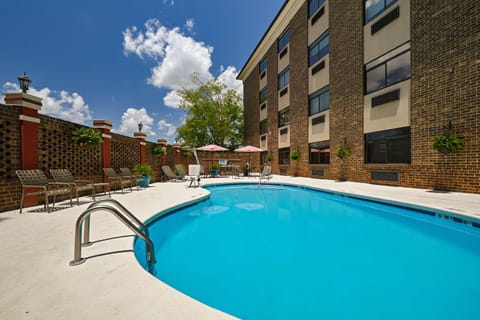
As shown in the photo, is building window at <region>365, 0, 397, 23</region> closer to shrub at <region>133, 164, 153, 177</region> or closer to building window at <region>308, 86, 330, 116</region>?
building window at <region>308, 86, 330, 116</region>

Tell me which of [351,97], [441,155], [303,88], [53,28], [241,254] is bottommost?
[241,254]

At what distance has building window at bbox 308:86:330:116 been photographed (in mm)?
12141

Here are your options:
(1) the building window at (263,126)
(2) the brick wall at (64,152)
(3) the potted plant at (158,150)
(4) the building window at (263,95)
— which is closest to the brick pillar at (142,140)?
(3) the potted plant at (158,150)

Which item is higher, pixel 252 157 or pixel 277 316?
pixel 252 157

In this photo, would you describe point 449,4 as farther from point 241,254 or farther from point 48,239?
point 48,239

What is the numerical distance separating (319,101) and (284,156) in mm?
5463

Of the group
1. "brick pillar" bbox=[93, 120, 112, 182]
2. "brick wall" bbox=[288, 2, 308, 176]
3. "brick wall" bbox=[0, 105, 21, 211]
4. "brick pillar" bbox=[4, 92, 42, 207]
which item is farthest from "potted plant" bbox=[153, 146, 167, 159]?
"brick wall" bbox=[288, 2, 308, 176]

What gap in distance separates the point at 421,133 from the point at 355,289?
8009 mm

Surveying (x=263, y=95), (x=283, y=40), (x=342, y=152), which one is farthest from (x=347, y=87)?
(x=263, y=95)

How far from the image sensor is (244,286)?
243 centimetres

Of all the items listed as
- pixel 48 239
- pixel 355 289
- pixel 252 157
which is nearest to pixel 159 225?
pixel 48 239

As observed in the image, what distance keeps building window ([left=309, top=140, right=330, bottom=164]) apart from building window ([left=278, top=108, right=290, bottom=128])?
367cm

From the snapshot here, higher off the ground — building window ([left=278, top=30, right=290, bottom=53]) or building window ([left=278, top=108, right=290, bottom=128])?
building window ([left=278, top=30, right=290, bottom=53])

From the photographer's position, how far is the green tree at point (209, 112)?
2605 cm
